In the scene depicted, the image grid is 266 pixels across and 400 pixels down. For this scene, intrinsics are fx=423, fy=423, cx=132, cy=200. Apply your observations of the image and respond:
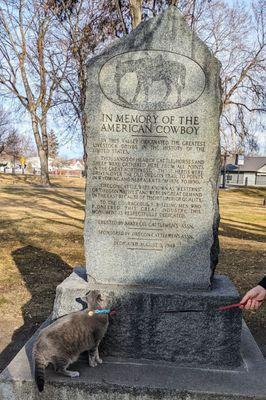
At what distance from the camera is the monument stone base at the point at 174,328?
339 centimetres

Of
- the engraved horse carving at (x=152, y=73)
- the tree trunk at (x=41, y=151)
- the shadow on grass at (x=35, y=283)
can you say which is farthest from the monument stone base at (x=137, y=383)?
the tree trunk at (x=41, y=151)

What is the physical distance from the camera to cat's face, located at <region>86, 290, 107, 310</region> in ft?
11.0

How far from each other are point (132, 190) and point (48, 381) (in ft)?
5.34

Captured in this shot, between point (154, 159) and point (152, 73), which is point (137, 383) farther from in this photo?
point (152, 73)

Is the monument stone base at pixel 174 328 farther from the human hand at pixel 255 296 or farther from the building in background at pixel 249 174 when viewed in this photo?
the building in background at pixel 249 174

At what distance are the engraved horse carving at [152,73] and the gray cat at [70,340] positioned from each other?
175 centimetres

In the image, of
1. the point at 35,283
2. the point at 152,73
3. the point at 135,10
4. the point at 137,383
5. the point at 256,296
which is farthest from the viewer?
the point at 135,10

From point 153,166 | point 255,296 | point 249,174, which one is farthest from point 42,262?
point 249,174

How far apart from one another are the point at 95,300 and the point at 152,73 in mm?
1945

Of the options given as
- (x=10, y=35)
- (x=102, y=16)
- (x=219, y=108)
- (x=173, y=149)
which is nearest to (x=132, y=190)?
(x=173, y=149)

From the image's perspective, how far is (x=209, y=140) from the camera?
11.7 feet

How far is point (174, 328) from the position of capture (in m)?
3.41

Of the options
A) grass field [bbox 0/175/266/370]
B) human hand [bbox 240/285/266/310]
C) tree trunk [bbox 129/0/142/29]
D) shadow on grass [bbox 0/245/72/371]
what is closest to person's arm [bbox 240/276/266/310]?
human hand [bbox 240/285/266/310]

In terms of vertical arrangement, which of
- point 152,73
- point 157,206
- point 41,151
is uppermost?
point 152,73
